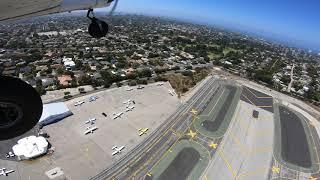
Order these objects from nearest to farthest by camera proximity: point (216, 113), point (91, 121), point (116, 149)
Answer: point (116, 149), point (91, 121), point (216, 113)

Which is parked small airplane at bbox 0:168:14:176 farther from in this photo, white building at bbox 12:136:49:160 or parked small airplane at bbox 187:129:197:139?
parked small airplane at bbox 187:129:197:139

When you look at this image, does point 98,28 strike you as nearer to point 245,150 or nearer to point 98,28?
point 98,28

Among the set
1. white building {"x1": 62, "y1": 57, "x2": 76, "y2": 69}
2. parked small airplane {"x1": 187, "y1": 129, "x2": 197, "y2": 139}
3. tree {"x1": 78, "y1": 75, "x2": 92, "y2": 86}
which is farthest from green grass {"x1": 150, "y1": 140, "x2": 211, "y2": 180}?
white building {"x1": 62, "y1": 57, "x2": 76, "y2": 69}

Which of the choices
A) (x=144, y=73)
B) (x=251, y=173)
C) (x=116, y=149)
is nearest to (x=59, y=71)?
(x=144, y=73)

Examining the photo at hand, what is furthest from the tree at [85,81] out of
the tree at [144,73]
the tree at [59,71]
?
the tree at [144,73]

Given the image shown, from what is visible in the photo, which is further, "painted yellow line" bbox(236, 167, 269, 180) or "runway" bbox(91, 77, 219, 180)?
"painted yellow line" bbox(236, 167, 269, 180)

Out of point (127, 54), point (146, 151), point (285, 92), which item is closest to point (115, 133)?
point (146, 151)
